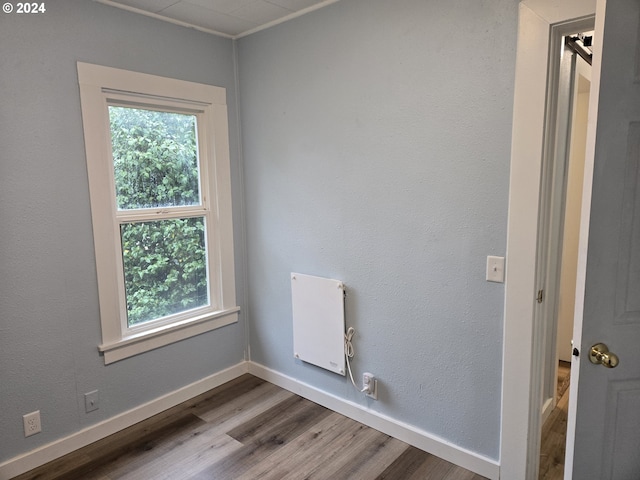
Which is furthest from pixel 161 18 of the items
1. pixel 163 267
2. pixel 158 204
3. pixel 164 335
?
pixel 164 335

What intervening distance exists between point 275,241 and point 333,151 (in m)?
0.77

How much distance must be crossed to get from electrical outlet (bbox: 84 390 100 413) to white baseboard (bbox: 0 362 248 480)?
11cm

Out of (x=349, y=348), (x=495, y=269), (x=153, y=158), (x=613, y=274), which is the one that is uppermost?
(x=153, y=158)

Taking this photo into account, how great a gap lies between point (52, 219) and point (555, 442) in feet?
9.49

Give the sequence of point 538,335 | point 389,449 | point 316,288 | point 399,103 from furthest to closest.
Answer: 1. point 316,288
2. point 389,449
3. point 399,103
4. point 538,335

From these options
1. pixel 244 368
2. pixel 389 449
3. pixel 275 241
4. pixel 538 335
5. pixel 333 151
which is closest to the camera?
pixel 538 335

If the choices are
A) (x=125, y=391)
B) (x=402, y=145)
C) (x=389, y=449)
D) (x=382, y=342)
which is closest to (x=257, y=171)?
(x=402, y=145)

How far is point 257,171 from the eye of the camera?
2.91 metres

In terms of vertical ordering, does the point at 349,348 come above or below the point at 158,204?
below

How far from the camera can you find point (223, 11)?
Answer: 2416 mm

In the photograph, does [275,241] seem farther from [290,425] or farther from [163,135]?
[290,425]

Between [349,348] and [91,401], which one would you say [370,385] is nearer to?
[349,348]

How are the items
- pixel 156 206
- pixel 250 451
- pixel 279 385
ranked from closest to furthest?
pixel 250 451 → pixel 156 206 → pixel 279 385

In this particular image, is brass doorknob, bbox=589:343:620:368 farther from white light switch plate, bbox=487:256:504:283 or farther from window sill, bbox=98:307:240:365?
window sill, bbox=98:307:240:365
